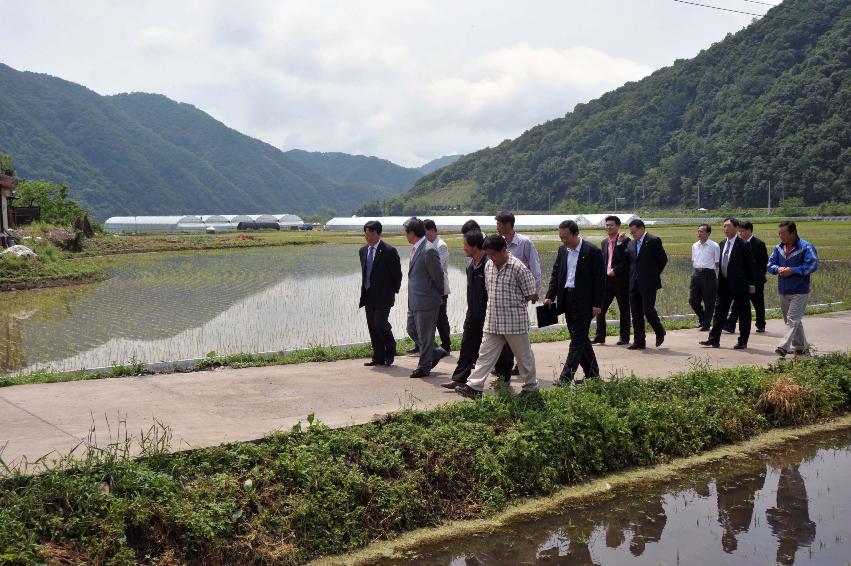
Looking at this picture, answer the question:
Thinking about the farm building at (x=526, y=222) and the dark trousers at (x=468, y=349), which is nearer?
the dark trousers at (x=468, y=349)

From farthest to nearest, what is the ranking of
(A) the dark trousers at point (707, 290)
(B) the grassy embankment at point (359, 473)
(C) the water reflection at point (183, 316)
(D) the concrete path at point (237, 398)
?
(A) the dark trousers at point (707, 290) < (C) the water reflection at point (183, 316) < (D) the concrete path at point (237, 398) < (B) the grassy embankment at point (359, 473)

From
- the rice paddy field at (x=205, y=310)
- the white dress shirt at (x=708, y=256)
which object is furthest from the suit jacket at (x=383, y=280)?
the white dress shirt at (x=708, y=256)

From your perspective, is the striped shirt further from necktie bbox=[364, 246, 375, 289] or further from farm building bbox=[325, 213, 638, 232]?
farm building bbox=[325, 213, 638, 232]

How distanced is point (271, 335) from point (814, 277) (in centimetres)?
1626

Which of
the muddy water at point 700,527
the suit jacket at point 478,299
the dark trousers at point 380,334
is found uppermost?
the suit jacket at point 478,299

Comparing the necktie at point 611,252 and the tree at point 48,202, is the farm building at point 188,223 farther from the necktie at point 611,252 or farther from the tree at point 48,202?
the necktie at point 611,252

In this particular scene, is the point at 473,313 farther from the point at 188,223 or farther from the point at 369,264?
the point at 188,223

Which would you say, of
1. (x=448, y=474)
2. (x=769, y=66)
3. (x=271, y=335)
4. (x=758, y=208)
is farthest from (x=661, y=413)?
(x=769, y=66)

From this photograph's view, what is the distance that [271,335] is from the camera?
1287cm

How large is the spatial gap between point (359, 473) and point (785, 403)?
15.4 feet

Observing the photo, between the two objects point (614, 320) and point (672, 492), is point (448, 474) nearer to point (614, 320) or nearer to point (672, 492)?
point (672, 492)

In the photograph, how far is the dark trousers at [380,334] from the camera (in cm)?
897

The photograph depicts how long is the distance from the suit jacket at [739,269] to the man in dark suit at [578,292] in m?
3.58

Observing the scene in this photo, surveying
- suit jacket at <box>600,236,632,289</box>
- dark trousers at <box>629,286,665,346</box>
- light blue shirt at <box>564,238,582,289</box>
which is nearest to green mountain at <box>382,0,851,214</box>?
suit jacket at <box>600,236,632,289</box>
